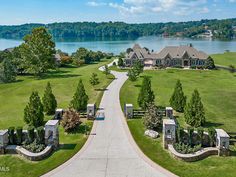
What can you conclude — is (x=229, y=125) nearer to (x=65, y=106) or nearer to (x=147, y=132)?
(x=147, y=132)

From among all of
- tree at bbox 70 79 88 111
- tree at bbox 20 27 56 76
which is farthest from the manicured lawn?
tree at bbox 20 27 56 76

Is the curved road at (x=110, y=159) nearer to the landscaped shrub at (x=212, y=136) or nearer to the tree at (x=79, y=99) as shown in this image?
the landscaped shrub at (x=212, y=136)

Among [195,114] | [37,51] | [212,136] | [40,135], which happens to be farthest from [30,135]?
[37,51]

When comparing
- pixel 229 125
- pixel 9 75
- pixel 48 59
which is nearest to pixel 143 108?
pixel 229 125

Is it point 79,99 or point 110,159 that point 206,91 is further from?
point 110,159

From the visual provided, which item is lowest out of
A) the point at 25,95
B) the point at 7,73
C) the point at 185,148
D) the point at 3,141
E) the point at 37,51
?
the point at 25,95

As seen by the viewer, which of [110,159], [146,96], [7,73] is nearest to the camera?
[110,159]

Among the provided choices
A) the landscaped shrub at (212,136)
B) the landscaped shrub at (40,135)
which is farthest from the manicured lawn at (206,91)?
the landscaped shrub at (40,135)
